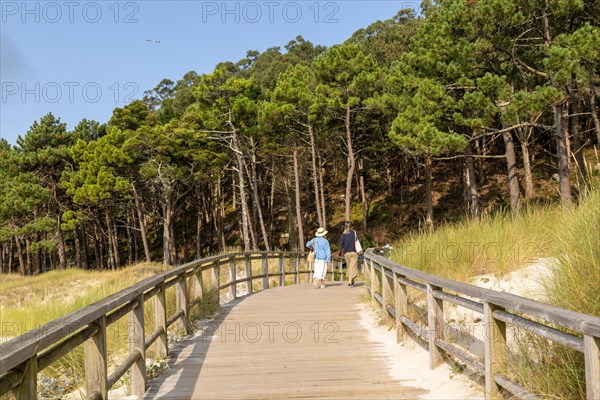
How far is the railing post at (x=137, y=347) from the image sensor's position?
18.6 feet

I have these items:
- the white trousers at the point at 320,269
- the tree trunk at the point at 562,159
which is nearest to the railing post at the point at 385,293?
the white trousers at the point at 320,269

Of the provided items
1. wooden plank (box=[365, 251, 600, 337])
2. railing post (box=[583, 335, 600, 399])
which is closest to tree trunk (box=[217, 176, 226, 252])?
wooden plank (box=[365, 251, 600, 337])

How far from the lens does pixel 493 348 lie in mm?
4457

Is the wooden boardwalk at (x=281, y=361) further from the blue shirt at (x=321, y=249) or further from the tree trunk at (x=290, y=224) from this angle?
the tree trunk at (x=290, y=224)

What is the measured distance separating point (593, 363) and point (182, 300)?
6458 mm

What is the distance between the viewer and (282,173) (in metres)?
47.2

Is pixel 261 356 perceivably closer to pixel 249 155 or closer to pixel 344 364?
pixel 344 364

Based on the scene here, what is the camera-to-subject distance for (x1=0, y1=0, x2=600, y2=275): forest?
68.4ft

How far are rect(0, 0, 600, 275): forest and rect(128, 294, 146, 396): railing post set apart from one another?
1480 cm

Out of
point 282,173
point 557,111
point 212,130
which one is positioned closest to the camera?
point 557,111

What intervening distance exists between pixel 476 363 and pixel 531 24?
18.3m

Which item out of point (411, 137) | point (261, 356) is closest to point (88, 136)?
point (411, 137)

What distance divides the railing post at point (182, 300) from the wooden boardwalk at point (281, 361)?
0.27 metres

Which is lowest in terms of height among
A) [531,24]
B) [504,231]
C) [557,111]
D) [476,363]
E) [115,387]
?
[115,387]
